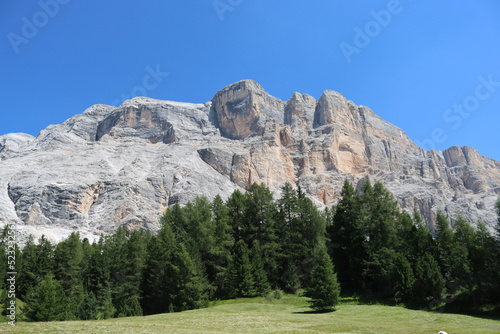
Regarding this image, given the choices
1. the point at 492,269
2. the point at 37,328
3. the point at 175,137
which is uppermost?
the point at 175,137

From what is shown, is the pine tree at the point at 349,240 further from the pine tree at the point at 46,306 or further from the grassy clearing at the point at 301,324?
the pine tree at the point at 46,306

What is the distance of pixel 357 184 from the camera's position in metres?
185

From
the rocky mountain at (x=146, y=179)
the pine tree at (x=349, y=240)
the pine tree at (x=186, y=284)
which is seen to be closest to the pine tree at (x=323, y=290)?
the pine tree at (x=349, y=240)

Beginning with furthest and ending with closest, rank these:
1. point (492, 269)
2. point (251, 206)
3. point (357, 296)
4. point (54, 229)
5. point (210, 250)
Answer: point (54, 229), point (251, 206), point (210, 250), point (357, 296), point (492, 269)

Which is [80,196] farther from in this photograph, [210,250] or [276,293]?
[276,293]

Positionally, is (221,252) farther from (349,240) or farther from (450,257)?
(450,257)

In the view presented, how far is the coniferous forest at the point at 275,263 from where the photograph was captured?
4159 centimetres

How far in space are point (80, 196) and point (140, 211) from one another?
78.5ft

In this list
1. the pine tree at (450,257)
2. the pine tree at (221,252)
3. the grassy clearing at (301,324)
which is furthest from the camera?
the pine tree at (221,252)

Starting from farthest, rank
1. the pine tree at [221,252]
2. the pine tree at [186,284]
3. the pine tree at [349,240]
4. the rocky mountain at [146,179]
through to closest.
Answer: the rocky mountain at [146,179] < the pine tree at [221,252] < the pine tree at [349,240] < the pine tree at [186,284]

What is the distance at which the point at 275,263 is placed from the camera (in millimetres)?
54531

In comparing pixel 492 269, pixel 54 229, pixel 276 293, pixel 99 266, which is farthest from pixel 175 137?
pixel 492 269

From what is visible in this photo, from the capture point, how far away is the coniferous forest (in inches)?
1638

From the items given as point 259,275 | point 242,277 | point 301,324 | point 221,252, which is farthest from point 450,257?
point 221,252
